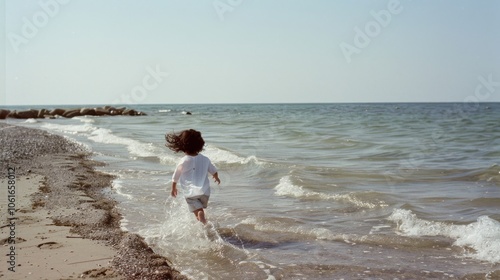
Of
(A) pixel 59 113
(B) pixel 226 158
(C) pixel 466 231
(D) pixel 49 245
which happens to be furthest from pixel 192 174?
(A) pixel 59 113

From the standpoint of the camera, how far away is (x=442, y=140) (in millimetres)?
21656

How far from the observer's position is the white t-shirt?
6.80 metres

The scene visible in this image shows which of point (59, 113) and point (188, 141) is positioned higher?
point (188, 141)

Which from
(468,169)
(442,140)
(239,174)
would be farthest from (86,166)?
(442,140)

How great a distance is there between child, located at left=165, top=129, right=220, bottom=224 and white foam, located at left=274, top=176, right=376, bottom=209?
10.2 ft

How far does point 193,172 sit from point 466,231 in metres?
3.77

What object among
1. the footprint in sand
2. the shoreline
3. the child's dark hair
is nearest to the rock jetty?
the shoreline

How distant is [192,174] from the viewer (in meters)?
6.85

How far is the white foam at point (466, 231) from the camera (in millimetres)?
6010

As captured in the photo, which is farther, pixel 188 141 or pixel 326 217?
pixel 326 217

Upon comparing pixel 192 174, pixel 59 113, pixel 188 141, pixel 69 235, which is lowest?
pixel 69 235

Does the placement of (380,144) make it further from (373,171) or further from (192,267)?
(192,267)

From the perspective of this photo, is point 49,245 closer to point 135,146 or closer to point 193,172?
point 193,172

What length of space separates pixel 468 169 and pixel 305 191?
545cm
